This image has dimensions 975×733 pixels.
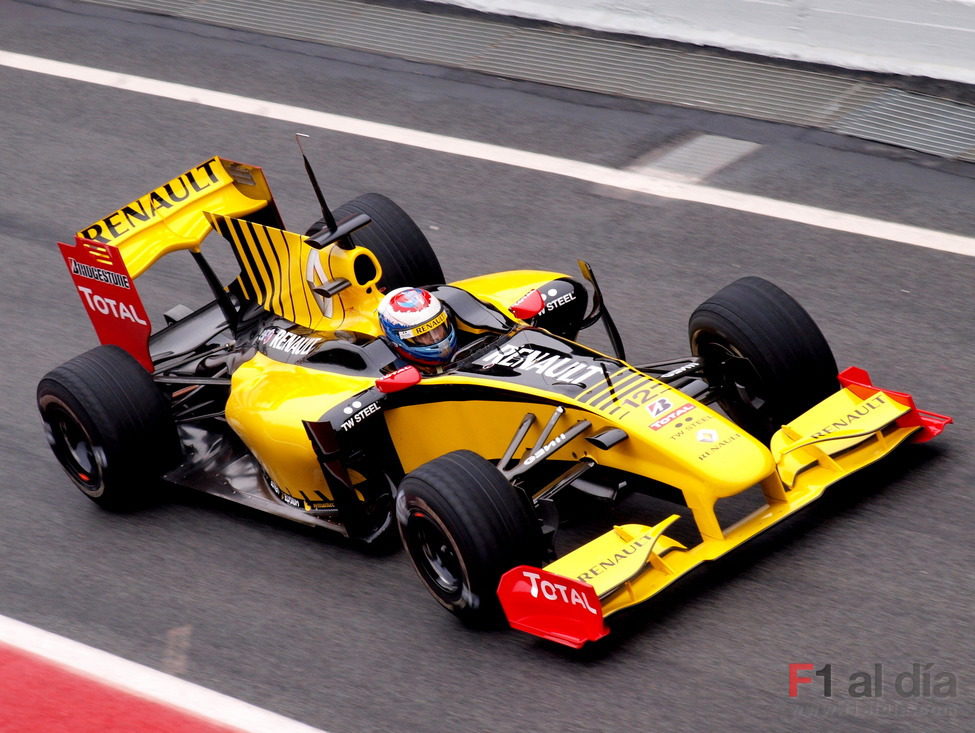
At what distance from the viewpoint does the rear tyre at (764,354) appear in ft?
23.5

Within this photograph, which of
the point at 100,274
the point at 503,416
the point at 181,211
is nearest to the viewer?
the point at 503,416

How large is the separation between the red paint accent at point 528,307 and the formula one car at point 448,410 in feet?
0.04

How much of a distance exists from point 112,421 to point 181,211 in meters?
1.47

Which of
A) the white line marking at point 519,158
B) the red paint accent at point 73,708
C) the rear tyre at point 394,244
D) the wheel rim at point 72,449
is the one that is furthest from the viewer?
the white line marking at point 519,158

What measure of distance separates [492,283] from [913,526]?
2.62 metres

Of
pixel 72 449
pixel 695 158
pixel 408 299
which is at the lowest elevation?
pixel 695 158

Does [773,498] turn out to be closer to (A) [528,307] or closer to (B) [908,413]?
(B) [908,413]

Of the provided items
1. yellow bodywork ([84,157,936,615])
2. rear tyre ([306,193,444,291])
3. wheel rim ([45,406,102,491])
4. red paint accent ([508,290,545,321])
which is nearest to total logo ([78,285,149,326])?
yellow bodywork ([84,157,936,615])

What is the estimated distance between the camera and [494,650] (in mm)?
6500

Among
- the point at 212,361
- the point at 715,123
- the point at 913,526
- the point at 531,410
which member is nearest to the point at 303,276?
the point at 212,361

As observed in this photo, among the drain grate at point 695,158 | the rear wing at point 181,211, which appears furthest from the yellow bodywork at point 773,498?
the drain grate at point 695,158

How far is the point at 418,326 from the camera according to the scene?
711 centimetres

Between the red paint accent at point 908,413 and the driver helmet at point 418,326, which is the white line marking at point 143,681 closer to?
Answer: the driver helmet at point 418,326

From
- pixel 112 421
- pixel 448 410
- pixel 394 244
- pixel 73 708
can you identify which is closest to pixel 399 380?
pixel 448 410
